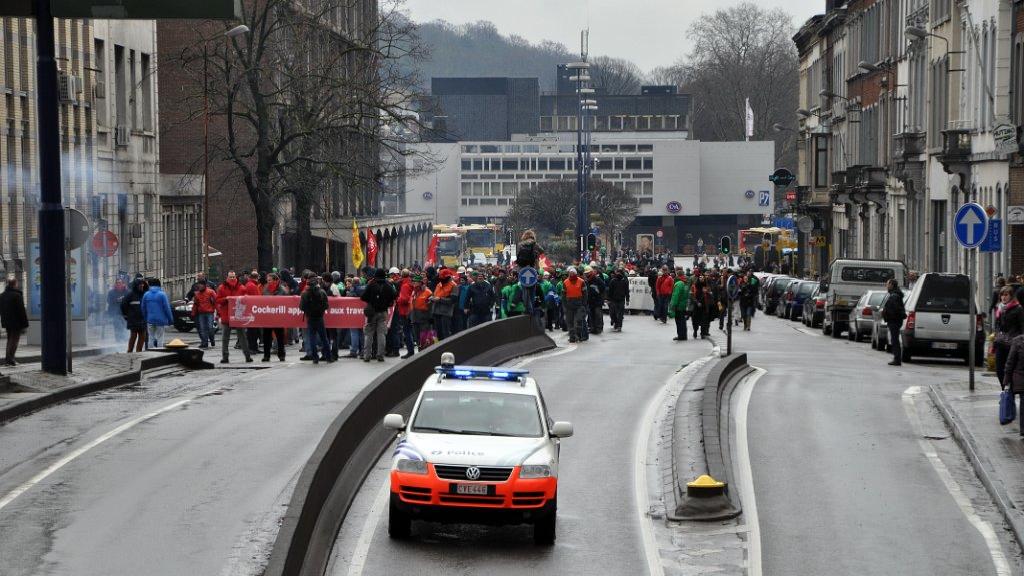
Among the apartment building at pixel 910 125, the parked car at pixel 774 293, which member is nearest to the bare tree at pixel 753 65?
the apartment building at pixel 910 125

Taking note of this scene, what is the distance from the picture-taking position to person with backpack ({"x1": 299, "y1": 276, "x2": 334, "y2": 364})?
29.9 m

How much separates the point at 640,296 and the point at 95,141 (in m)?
20.7

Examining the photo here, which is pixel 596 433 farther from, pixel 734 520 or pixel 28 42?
pixel 28 42

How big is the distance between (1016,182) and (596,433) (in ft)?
84.9

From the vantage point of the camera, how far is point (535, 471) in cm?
1451

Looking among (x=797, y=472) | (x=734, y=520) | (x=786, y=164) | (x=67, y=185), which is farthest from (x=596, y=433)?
(x=786, y=164)

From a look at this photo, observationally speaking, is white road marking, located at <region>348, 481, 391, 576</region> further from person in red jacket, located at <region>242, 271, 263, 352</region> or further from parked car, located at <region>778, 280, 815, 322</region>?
parked car, located at <region>778, 280, 815, 322</region>

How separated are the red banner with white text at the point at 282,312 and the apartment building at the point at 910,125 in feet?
39.1

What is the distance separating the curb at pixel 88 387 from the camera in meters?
21.3

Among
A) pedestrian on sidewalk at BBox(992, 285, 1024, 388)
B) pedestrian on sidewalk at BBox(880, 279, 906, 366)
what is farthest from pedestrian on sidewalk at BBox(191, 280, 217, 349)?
pedestrian on sidewalk at BBox(992, 285, 1024, 388)

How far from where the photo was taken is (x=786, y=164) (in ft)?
575

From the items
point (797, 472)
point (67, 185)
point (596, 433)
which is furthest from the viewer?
point (67, 185)

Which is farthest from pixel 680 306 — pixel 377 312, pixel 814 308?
pixel 377 312

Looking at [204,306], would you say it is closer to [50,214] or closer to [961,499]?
[50,214]
